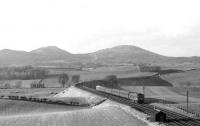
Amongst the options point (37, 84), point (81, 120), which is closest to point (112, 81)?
point (37, 84)

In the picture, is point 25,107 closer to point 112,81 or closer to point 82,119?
point 82,119

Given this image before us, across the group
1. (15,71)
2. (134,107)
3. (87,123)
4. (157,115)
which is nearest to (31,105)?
(134,107)

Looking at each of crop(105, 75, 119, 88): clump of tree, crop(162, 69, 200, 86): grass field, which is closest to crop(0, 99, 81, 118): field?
crop(105, 75, 119, 88): clump of tree

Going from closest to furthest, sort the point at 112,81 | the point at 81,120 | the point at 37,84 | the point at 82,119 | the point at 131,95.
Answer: the point at 81,120
the point at 82,119
the point at 131,95
the point at 112,81
the point at 37,84

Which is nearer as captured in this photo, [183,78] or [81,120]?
[81,120]

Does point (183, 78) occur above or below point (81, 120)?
above

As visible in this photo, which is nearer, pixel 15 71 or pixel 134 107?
pixel 134 107

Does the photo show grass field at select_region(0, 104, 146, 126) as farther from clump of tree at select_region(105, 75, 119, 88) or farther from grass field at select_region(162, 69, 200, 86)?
grass field at select_region(162, 69, 200, 86)

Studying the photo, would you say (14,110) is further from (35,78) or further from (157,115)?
(35,78)

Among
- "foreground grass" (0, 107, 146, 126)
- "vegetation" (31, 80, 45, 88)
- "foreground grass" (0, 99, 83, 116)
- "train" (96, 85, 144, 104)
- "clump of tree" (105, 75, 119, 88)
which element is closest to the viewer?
"foreground grass" (0, 107, 146, 126)

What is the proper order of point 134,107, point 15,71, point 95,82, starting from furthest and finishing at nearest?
point 15,71 < point 95,82 < point 134,107

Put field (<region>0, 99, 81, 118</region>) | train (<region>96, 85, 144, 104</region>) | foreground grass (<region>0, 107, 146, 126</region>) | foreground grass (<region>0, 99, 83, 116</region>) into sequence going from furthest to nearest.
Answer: foreground grass (<region>0, 99, 83, 116</region>), field (<region>0, 99, 81, 118</region>), train (<region>96, 85, 144, 104</region>), foreground grass (<region>0, 107, 146, 126</region>)
